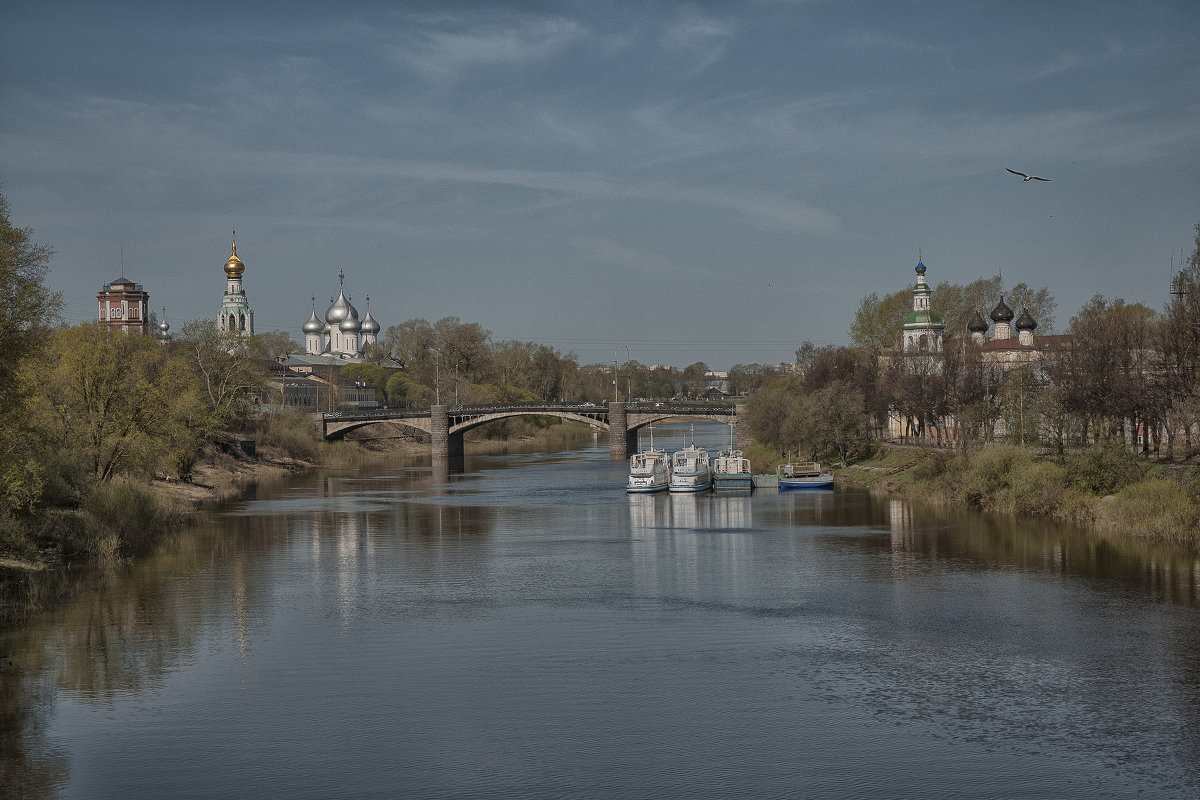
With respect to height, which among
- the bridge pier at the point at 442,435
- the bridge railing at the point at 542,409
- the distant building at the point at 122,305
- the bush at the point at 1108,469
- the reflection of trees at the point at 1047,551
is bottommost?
the reflection of trees at the point at 1047,551

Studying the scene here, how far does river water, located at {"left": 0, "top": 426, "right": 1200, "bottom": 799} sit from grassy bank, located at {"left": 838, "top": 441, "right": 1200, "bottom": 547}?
6.32 feet

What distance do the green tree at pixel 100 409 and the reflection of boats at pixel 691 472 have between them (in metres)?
30.1

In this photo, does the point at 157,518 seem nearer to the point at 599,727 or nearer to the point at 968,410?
the point at 599,727

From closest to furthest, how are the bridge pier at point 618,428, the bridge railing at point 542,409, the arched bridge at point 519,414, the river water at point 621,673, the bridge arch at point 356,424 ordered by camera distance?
1. the river water at point 621,673
2. the bridge railing at point 542,409
3. the arched bridge at point 519,414
4. the bridge pier at point 618,428
5. the bridge arch at point 356,424

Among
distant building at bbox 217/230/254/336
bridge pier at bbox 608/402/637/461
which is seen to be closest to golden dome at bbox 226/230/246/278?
distant building at bbox 217/230/254/336

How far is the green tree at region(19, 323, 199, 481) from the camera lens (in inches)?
1866

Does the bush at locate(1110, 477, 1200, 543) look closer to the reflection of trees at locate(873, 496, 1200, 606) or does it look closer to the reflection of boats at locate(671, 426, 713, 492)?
the reflection of trees at locate(873, 496, 1200, 606)

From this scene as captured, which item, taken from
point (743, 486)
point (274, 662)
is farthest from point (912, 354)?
point (274, 662)

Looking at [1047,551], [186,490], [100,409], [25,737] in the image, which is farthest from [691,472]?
[25,737]

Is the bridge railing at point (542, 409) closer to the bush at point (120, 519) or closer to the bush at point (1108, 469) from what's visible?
the bush at point (1108, 469)

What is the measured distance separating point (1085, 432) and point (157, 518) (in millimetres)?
40913

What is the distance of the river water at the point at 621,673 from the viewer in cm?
1994

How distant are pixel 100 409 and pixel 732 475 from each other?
125ft

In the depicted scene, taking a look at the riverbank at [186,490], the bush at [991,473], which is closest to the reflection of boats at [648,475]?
the bush at [991,473]
